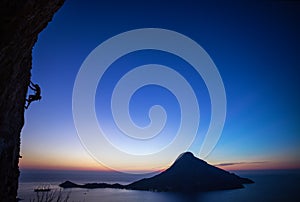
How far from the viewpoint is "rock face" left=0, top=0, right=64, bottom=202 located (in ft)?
10.7

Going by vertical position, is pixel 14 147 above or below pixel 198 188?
above

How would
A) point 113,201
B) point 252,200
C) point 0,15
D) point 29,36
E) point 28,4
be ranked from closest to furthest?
point 0,15, point 28,4, point 29,36, point 113,201, point 252,200

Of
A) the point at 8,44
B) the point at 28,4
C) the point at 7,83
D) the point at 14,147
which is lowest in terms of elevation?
the point at 14,147

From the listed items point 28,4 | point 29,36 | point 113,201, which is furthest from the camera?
point 113,201

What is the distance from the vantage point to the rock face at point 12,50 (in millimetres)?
3270

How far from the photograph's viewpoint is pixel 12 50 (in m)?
3.83

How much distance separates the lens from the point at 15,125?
6.34 metres

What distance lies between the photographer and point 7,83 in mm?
4383

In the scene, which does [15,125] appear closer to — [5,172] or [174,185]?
[5,172]

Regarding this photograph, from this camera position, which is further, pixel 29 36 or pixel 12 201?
pixel 12 201

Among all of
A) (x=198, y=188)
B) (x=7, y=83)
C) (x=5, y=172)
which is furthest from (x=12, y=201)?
(x=198, y=188)

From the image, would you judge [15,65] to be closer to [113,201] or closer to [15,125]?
[15,125]

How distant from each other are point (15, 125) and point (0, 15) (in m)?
4.31

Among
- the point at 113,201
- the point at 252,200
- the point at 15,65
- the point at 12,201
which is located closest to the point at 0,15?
the point at 15,65
